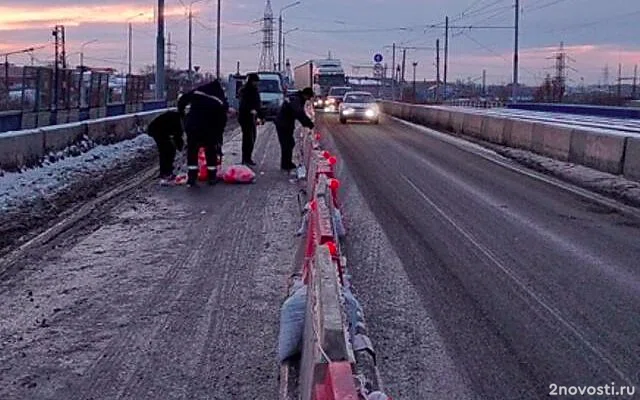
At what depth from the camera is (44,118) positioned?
2842 centimetres

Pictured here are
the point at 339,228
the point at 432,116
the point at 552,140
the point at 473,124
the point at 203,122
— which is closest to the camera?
the point at 339,228

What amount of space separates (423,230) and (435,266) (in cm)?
254

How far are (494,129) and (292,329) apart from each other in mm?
29065

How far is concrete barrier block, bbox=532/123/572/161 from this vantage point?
25.7 meters

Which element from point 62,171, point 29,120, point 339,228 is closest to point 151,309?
point 339,228

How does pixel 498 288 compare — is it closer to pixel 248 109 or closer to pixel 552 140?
pixel 248 109

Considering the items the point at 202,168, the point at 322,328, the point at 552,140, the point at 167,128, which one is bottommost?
the point at 202,168

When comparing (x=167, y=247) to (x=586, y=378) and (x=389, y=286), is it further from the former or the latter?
(x=586, y=378)

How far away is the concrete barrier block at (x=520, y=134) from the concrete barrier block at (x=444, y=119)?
12467 mm

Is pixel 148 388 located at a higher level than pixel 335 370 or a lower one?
lower

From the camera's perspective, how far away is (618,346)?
292 inches

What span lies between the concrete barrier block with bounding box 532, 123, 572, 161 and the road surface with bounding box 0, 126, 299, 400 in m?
12.5

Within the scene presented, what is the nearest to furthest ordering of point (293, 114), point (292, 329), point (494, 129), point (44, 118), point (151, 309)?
point (292, 329), point (151, 309), point (293, 114), point (44, 118), point (494, 129)

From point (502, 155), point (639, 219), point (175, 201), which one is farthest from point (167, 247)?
point (502, 155)
